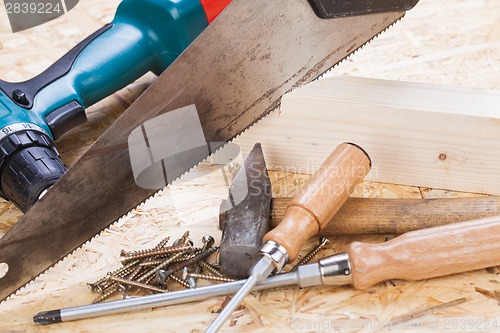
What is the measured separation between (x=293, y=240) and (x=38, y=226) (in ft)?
2.16

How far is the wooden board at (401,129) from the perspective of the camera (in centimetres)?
203

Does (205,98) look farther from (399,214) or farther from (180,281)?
(399,214)

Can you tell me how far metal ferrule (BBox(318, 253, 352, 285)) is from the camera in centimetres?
173

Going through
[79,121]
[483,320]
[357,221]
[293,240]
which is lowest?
[483,320]

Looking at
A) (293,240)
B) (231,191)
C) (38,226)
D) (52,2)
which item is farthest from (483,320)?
(52,2)

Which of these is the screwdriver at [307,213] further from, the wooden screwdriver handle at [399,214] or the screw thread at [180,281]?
the screw thread at [180,281]

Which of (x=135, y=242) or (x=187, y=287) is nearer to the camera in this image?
(x=187, y=287)

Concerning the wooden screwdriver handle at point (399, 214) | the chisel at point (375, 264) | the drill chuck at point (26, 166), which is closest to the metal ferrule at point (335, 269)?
the chisel at point (375, 264)

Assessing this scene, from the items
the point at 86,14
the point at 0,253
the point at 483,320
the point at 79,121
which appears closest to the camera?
the point at 483,320

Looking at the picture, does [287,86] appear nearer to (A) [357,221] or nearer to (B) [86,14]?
(A) [357,221]

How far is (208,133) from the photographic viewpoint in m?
2.07

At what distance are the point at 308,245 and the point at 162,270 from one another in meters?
0.40

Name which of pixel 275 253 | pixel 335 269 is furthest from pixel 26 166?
pixel 335 269

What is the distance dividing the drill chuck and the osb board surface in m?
0.15
